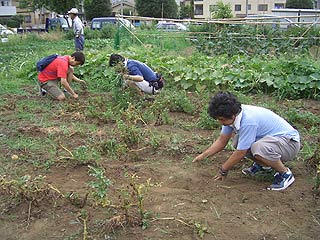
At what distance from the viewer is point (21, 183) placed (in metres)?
3.24

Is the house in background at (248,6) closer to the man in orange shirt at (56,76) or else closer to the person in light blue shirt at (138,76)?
the man in orange shirt at (56,76)

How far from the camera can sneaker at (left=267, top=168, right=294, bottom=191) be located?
11.9 feet

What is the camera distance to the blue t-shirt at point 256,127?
3.46 metres

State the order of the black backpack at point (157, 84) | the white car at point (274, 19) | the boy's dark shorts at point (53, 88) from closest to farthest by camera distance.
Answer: the black backpack at point (157, 84) < the boy's dark shorts at point (53, 88) < the white car at point (274, 19)

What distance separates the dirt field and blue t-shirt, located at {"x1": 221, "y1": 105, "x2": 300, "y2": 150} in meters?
0.43

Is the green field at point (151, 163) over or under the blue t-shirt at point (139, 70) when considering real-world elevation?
under

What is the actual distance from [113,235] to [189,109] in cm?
341

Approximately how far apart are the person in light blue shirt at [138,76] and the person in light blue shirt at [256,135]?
9.38ft

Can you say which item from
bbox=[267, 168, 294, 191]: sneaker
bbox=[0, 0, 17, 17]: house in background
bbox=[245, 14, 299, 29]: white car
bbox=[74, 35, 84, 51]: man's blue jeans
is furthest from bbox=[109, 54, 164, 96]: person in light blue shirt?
bbox=[0, 0, 17, 17]: house in background

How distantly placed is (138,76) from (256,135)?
310 cm

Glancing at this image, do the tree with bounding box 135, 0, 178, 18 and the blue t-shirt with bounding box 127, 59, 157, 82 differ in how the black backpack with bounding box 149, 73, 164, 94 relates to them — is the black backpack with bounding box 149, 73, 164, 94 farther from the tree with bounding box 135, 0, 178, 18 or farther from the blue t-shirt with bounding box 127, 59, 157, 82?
the tree with bounding box 135, 0, 178, 18

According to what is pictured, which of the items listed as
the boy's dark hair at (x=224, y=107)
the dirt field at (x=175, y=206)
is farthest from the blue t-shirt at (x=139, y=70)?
the boy's dark hair at (x=224, y=107)

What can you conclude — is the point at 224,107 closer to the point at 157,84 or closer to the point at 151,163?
the point at 151,163

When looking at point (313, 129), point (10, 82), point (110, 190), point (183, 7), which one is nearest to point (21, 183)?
point (110, 190)
